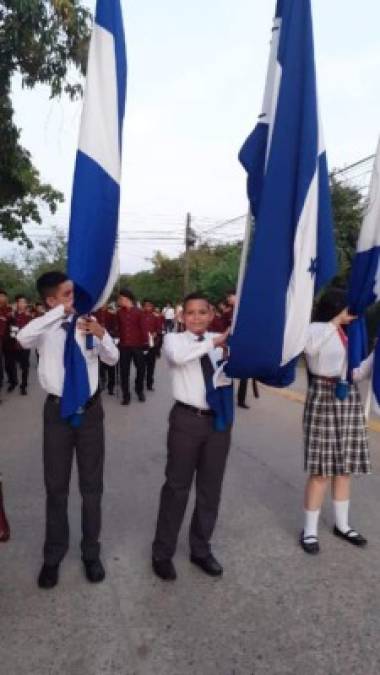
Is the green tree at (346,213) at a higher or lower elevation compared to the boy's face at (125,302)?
higher

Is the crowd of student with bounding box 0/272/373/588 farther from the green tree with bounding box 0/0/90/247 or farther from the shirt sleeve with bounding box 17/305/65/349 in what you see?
the green tree with bounding box 0/0/90/247

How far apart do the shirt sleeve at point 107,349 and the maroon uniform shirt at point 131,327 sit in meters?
6.00

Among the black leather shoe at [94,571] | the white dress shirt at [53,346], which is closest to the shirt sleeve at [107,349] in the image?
the white dress shirt at [53,346]

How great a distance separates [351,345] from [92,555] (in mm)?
2053

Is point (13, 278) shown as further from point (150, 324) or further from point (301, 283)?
point (301, 283)

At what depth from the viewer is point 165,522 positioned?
3.26 metres

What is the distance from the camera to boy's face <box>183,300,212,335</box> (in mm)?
3207

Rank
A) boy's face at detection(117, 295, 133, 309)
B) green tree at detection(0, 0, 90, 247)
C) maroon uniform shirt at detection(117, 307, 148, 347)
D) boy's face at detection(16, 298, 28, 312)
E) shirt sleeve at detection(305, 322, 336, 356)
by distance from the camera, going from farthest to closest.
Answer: boy's face at detection(16, 298, 28, 312) → maroon uniform shirt at detection(117, 307, 148, 347) → boy's face at detection(117, 295, 133, 309) → green tree at detection(0, 0, 90, 247) → shirt sleeve at detection(305, 322, 336, 356)

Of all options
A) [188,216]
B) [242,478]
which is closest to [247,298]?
[242,478]

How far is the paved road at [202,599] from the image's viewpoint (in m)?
2.51

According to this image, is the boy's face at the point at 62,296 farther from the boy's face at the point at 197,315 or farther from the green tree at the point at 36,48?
the green tree at the point at 36,48

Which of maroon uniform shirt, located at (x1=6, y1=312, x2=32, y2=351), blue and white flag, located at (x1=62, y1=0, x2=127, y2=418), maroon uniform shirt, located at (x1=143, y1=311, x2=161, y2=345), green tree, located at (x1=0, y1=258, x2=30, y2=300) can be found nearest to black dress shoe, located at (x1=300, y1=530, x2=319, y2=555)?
blue and white flag, located at (x1=62, y1=0, x2=127, y2=418)

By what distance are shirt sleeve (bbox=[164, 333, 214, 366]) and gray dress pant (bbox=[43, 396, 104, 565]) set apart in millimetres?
549

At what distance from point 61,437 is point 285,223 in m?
1.72
